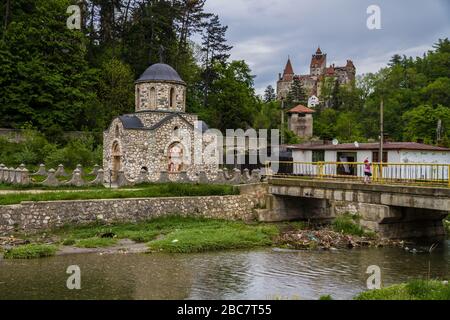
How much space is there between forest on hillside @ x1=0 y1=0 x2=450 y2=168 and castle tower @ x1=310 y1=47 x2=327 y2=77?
71.0 meters

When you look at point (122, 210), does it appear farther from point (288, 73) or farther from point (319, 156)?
point (288, 73)

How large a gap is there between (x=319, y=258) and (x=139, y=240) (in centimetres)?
828

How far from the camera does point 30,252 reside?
800 inches

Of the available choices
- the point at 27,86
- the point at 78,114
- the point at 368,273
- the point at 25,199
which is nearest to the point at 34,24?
the point at 27,86

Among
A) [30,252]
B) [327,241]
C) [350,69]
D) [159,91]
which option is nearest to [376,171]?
[327,241]

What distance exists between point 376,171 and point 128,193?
510 inches

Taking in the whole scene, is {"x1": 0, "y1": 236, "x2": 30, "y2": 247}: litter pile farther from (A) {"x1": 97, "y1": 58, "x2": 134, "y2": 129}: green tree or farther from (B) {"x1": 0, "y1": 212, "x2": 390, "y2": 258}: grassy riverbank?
(A) {"x1": 97, "y1": 58, "x2": 134, "y2": 129}: green tree

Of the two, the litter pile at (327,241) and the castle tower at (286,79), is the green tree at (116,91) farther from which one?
the castle tower at (286,79)

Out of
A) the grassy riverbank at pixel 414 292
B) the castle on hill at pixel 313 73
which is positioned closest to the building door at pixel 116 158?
the grassy riverbank at pixel 414 292

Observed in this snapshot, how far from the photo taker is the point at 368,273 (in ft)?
61.2

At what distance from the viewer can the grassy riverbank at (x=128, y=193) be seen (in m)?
24.9

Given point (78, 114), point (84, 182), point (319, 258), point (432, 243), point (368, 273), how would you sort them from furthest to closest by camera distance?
point (78, 114)
point (84, 182)
point (432, 243)
point (319, 258)
point (368, 273)

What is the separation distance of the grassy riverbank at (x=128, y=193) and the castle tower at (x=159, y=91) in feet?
26.4
